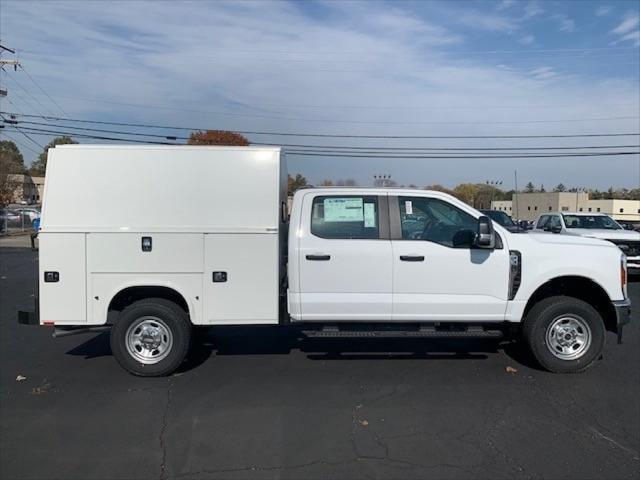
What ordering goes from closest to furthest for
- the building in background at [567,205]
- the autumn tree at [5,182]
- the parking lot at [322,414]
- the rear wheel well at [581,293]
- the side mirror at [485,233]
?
the parking lot at [322,414] < the side mirror at [485,233] < the rear wheel well at [581,293] < the autumn tree at [5,182] < the building in background at [567,205]

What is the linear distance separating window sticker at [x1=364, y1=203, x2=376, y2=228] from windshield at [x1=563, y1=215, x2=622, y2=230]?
1231 centimetres

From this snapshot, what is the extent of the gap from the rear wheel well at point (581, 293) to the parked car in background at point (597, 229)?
26.7ft

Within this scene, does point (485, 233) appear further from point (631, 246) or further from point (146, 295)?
point (631, 246)

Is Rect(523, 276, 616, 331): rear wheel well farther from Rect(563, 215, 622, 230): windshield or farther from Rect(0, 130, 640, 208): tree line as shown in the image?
Rect(0, 130, 640, 208): tree line

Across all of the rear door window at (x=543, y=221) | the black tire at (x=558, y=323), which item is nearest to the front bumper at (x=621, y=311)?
the black tire at (x=558, y=323)

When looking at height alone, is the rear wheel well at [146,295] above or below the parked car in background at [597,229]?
below

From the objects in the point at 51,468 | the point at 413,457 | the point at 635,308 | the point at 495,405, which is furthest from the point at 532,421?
the point at 635,308

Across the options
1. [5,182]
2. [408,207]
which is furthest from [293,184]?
[408,207]

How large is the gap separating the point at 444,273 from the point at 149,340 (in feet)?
10.7

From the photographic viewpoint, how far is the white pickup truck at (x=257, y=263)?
5801mm

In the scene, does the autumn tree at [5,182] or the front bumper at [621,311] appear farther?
the autumn tree at [5,182]

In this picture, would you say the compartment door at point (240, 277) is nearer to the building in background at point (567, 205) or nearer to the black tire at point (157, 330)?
the black tire at point (157, 330)

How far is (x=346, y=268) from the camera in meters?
5.88

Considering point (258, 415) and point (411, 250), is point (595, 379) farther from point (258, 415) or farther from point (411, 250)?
point (258, 415)
